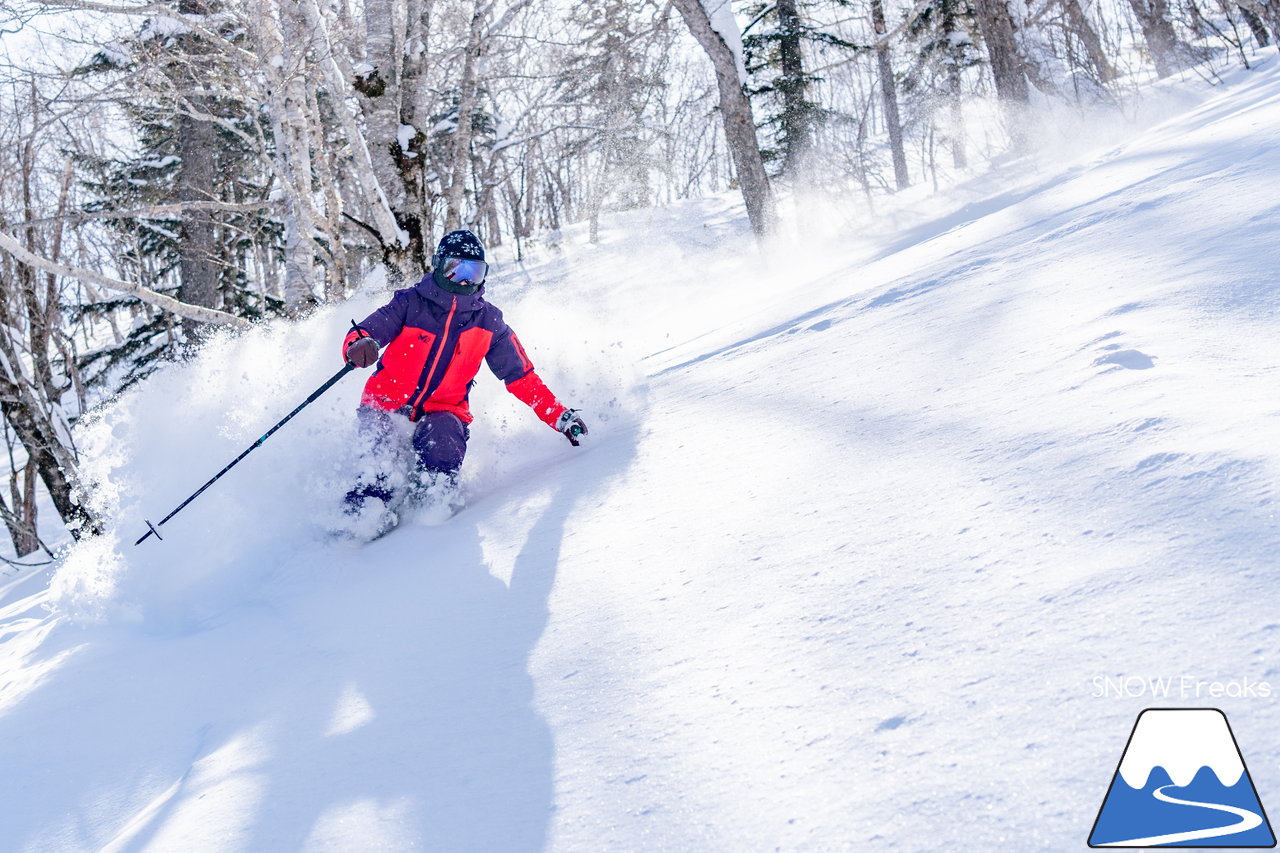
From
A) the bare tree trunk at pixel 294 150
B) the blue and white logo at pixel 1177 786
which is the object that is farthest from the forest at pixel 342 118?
the blue and white logo at pixel 1177 786

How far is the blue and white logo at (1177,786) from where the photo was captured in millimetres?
1073

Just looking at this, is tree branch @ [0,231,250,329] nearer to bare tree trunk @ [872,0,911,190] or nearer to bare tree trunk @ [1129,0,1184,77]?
bare tree trunk @ [1129,0,1184,77]

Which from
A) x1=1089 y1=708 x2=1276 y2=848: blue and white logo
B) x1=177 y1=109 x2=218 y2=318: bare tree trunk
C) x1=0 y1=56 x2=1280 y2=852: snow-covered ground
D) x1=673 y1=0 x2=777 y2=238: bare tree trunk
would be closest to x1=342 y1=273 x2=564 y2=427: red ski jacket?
x1=0 y1=56 x2=1280 y2=852: snow-covered ground

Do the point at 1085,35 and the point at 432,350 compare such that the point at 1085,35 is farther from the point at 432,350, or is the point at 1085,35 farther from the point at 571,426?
the point at 432,350

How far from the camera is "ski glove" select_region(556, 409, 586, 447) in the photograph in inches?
159

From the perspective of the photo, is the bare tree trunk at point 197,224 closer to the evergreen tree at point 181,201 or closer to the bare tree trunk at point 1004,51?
the evergreen tree at point 181,201

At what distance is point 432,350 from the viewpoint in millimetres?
4008

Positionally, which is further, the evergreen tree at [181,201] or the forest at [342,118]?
the evergreen tree at [181,201]

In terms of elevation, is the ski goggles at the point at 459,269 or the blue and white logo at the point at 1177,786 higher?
the ski goggles at the point at 459,269

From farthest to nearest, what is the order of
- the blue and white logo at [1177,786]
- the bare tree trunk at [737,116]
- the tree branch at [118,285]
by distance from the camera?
the bare tree trunk at [737,116], the tree branch at [118,285], the blue and white logo at [1177,786]

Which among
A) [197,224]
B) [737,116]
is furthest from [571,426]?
[197,224]

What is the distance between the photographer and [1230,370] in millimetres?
2025

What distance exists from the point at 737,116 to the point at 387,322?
6.68 metres

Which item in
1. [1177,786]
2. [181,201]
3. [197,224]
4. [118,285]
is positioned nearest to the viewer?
[1177,786]
